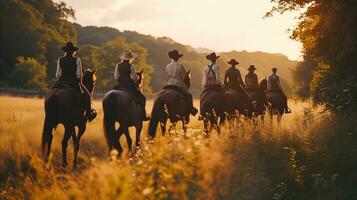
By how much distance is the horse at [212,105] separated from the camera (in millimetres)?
14609

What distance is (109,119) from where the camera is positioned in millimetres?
11727

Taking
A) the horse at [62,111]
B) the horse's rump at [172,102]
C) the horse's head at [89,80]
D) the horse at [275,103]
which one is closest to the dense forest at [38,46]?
the horse at [275,103]

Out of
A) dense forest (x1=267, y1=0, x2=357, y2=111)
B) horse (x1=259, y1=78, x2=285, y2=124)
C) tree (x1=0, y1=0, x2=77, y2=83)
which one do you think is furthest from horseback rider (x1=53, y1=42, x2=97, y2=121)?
tree (x1=0, y1=0, x2=77, y2=83)

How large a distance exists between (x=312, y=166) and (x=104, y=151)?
674 cm

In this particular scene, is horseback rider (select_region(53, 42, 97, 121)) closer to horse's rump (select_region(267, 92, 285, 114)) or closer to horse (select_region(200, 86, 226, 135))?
horse (select_region(200, 86, 226, 135))

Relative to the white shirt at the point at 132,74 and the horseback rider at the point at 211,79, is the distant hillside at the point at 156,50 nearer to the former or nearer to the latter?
the horseback rider at the point at 211,79

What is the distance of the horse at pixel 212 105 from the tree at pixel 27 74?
37.8m

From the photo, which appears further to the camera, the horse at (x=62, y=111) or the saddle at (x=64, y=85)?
the saddle at (x=64, y=85)

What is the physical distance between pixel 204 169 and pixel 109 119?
14.0ft

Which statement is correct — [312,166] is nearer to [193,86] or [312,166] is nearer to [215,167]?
[215,167]

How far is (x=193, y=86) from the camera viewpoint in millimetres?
136750

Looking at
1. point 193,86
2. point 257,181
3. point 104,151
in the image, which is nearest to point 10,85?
point 104,151

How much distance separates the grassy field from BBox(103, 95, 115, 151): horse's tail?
0.94 m

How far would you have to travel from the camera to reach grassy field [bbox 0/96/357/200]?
6500 millimetres
